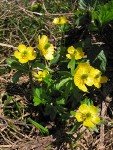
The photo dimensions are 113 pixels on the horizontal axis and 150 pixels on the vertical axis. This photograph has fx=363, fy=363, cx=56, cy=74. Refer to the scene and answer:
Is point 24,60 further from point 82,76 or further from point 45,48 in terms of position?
point 82,76

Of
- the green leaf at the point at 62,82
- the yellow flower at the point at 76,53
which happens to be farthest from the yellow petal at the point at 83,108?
the yellow flower at the point at 76,53

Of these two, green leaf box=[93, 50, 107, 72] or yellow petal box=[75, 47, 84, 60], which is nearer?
yellow petal box=[75, 47, 84, 60]

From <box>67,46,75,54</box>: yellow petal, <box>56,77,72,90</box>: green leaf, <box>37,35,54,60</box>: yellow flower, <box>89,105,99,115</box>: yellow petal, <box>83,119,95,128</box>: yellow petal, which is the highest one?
<box>37,35,54,60</box>: yellow flower

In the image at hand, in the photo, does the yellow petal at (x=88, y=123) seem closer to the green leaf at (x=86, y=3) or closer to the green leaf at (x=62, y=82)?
the green leaf at (x=62, y=82)

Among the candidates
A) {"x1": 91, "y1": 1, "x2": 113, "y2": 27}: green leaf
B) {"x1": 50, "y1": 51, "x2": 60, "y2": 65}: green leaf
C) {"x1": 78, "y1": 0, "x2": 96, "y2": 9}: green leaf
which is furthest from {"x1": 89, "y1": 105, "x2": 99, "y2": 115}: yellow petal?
{"x1": 78, "y1": 0, "x2": 96, "y2": 9}: green leaf

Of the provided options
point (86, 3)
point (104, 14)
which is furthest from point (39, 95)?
point (86, 3)

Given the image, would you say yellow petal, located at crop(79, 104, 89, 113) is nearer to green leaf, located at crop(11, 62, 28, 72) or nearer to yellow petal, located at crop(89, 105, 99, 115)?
yellow petal, located at crop(89, 105, 99, 115)

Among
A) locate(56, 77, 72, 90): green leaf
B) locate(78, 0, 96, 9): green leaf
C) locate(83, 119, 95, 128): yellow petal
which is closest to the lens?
locate(83, 119, 95, 128): yellow petal
